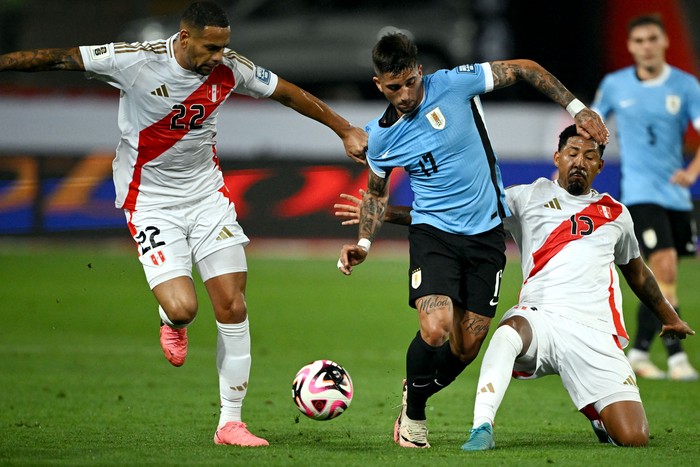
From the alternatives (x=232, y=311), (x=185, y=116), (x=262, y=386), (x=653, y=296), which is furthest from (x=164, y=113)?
(x=653, y=296)

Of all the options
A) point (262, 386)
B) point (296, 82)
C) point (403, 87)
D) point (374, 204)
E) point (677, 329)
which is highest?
point (403, 87)

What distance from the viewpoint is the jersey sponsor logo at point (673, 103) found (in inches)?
380

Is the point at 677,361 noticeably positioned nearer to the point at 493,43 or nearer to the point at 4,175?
the point at 4,175

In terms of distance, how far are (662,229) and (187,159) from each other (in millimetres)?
4427

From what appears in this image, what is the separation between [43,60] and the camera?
6.20 m

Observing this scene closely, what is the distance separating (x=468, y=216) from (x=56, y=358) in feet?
15.7

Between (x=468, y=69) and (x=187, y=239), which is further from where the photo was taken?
(x=187, y=239)

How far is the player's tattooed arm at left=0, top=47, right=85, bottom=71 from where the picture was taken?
6.10 m

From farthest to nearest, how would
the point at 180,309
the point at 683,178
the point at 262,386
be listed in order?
1. the point at 683,178
2. the point at 262,386
3. the point at 180,309

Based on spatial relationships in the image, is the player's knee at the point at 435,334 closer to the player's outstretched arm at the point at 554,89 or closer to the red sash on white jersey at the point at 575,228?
the red sash on white jersey at the point at 575,228

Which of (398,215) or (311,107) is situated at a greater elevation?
(311,107)

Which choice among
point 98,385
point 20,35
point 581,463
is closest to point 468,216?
point 581,463

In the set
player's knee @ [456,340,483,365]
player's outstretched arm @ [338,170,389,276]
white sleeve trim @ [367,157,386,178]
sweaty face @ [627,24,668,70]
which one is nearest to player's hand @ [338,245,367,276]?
player's outstretched arm @ [338,170,389,276]

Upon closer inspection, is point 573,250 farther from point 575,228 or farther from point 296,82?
point 296,82
